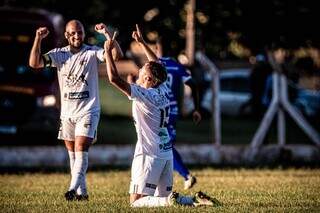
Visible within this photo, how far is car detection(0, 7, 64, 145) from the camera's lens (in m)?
21.8

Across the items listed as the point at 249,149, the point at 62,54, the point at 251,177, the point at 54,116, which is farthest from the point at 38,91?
the point at 62,54

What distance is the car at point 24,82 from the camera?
21.8 m

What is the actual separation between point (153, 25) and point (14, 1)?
4019 millimetres

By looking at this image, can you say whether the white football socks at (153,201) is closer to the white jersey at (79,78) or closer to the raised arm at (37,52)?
the white jersey at (79,78)

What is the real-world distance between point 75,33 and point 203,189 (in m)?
3.30

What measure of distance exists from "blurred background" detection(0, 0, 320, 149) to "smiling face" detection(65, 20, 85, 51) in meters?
5.58

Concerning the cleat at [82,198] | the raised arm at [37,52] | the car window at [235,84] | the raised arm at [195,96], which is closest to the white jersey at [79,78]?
the raised arm at [37,52]

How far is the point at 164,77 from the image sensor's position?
10273 mm

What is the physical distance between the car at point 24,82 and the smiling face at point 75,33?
970 cm

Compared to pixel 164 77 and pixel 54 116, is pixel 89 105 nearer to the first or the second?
Result: pixel 164 77

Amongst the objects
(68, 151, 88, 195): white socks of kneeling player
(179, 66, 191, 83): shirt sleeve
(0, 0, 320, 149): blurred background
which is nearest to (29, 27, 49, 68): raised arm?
(68, 151, 88, 195): white socks of kneeling player

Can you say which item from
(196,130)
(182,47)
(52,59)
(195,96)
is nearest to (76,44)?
(52,59)

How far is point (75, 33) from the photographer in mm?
11578

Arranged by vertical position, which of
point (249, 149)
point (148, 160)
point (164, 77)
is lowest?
point (249, 149)
